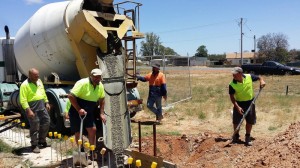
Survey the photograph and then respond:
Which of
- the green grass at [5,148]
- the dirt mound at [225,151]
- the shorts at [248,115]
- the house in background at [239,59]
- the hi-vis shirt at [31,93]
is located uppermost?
the house in background at [239,59]

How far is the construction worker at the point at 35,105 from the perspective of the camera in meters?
7.00

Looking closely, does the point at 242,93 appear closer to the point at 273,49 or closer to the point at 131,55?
the point at 131,55

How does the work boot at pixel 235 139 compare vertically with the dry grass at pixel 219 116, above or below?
above

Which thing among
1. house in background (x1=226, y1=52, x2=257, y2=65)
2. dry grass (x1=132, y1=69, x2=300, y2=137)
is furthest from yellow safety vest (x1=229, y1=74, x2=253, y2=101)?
house in background (x1=226, y1=52, x2=257, y2=65)

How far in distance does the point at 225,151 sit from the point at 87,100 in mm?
2600

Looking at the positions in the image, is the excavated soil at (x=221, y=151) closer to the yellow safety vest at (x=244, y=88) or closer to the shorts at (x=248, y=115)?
the shorts at (x=248, y=115)

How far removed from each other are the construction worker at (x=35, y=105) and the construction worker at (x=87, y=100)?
1.25 meters

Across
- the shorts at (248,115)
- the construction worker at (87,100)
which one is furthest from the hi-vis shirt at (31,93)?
the shorts at (248,115)

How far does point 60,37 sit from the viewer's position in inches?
309

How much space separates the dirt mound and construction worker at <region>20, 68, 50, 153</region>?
219 centimetres

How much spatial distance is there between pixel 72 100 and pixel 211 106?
7473 millimetres

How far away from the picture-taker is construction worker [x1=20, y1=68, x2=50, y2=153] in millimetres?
6996

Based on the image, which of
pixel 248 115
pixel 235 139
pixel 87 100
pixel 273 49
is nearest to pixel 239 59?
pixel 273 49

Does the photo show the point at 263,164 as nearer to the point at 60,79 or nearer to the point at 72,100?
the point at 72,100
